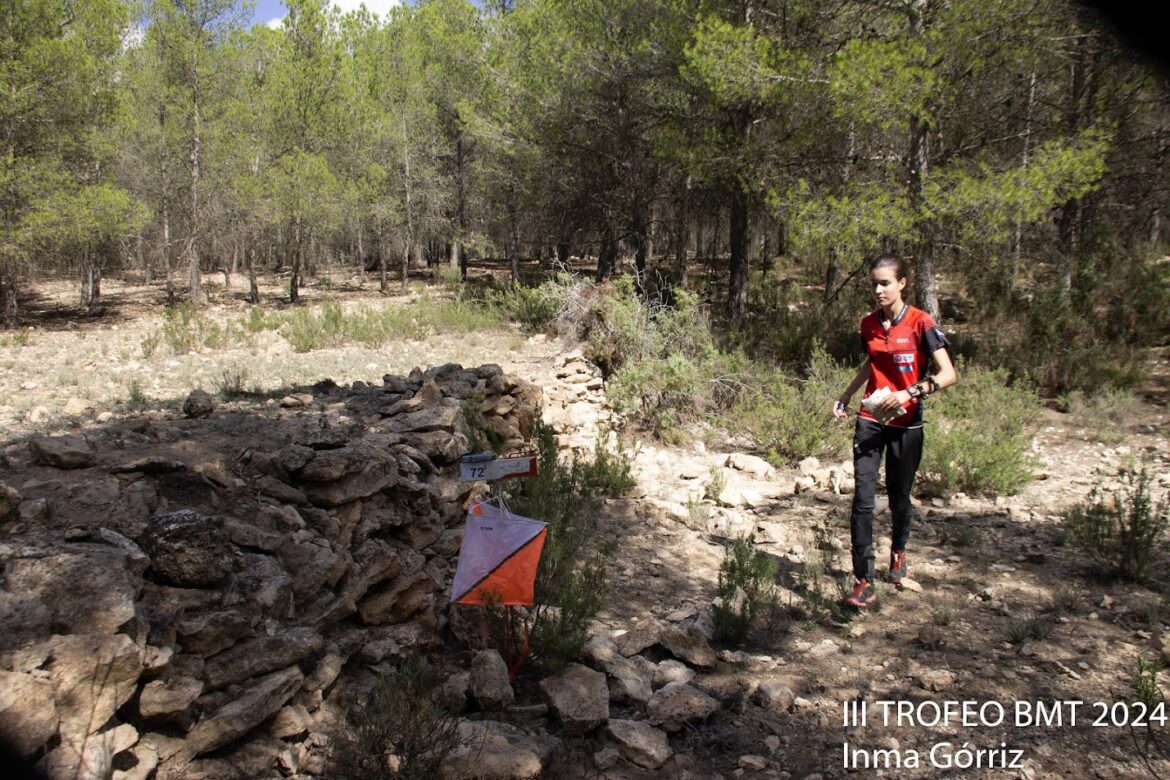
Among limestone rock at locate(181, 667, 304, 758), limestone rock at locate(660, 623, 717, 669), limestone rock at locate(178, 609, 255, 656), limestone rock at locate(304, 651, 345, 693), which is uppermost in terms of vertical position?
limestone rock at locate(178, 609, 255, 656)

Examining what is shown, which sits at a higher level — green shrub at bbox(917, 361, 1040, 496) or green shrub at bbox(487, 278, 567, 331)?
green shrub at bbox(487, 278, 567, 331)

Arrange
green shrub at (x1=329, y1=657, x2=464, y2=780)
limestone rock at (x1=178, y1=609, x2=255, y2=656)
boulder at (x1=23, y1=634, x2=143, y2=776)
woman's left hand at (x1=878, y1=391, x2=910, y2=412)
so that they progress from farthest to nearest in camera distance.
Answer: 1. woman's left hand at (x1=878, y1=391, x2=910, y2=412)
2. limestone rock at (x1=178, y1=609, x2=255, y2=656)
3. green shrub at (x1=329, y1=657, x2=464, y2=780)
4. boulder at (x1=23, y1=634, x2=143, y2=776)

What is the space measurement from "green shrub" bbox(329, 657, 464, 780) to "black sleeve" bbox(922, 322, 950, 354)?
9.89ft

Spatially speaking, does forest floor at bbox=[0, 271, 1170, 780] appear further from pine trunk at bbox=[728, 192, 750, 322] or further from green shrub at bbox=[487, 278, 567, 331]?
pine trunk at bbox=[728, 192, 750, 322]

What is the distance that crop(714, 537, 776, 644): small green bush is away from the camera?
11.5ft

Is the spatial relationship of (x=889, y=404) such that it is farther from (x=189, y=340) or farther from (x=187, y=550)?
(x=189, y=340)

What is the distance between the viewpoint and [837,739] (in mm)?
2686

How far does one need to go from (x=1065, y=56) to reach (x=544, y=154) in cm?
926

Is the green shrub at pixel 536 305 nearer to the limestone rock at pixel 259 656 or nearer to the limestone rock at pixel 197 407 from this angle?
the limestone rock at pixel 197 407

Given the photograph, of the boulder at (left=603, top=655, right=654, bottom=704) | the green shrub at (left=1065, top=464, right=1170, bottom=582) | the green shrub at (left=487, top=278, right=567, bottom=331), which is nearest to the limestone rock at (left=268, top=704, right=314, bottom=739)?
the boulder at (left=603, top=655, right=654, bottom=704)

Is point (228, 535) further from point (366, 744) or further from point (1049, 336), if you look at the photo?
point (1049, 336)

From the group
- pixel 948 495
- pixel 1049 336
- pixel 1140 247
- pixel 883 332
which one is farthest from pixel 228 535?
pixel 1140 247

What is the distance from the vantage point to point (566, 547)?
3803 mm

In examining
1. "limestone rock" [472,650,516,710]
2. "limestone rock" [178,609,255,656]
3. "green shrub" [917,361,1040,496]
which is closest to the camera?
"limestone rock" [178,609,255,656]
